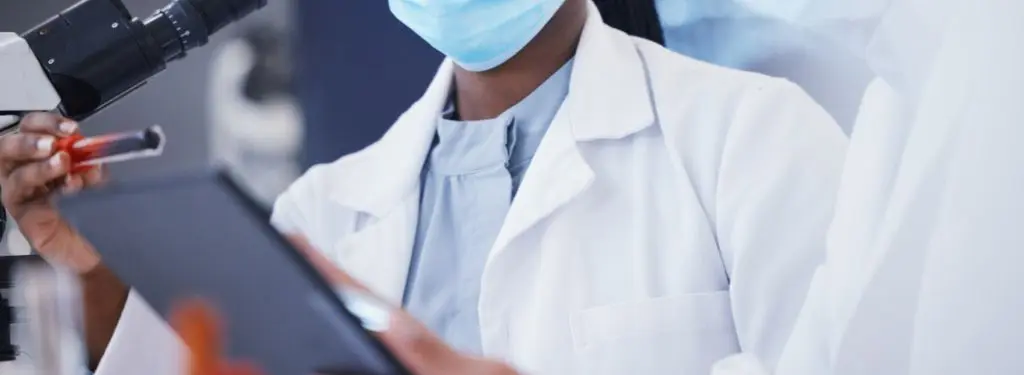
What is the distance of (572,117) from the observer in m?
0.69

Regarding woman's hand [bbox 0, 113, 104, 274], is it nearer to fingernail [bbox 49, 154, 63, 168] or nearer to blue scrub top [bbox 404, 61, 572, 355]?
fingernail [bbox 49, 154, 63, 168]

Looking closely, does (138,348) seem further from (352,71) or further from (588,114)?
(588,114)

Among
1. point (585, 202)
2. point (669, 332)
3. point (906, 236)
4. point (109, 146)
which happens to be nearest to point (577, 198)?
point (585, 202)

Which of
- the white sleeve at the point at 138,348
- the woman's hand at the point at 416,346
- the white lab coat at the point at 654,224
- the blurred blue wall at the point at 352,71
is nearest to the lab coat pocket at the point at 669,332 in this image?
the white lab coat at the point at 654,224

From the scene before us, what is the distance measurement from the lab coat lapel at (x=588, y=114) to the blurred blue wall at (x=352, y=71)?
0.36 ft

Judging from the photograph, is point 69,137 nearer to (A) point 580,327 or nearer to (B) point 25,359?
(B) point 25,359

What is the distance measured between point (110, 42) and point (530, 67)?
315 mm

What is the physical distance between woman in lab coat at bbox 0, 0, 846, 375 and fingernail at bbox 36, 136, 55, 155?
1 cm

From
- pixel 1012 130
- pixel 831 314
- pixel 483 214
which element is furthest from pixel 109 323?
pixel 1012 130

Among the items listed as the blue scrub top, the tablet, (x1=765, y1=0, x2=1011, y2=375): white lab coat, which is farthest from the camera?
the blue scrub top

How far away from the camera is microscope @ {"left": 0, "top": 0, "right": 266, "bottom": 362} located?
2.31ft

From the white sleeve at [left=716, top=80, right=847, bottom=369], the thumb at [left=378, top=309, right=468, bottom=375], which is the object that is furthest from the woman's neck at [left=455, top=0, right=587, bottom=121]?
the thumb at [left=378, top=309, right=468, bottom=375]

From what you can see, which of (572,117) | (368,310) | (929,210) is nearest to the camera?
(368,310)

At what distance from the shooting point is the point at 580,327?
646 millimetres
